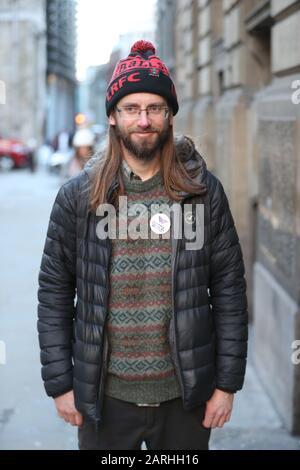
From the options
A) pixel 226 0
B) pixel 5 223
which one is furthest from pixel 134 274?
pixel 5 223

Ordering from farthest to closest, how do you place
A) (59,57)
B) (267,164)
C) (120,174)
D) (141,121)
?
(59,57) → (267,164) → (120,174) → (141,121)

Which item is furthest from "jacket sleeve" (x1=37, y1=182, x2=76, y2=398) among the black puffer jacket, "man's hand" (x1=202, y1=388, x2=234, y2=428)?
"man's hand" (x1=202, y1=388, x2=234, y2=428)

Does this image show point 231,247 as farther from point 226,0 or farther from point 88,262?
point 226,0

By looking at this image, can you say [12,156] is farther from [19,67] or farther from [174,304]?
[174,304]

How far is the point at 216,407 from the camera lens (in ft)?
10.2

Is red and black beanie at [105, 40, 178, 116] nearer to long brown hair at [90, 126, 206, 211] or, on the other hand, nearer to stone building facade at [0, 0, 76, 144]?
long brown hair at [90, 126, 206, 211]

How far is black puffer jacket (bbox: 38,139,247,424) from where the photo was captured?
297 cm

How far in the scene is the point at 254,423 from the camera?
5.44m

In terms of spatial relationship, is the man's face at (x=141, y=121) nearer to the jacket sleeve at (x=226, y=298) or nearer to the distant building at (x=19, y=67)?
the jacket sleeve at (x=226, y=298)

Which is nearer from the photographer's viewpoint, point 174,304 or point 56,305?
point 174,304

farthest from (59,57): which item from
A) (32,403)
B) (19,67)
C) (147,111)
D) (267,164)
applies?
(147,111)

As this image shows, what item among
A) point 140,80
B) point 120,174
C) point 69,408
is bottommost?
point 69,408

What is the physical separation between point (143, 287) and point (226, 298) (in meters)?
0.33

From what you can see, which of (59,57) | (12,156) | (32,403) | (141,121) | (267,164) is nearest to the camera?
(141,121)
